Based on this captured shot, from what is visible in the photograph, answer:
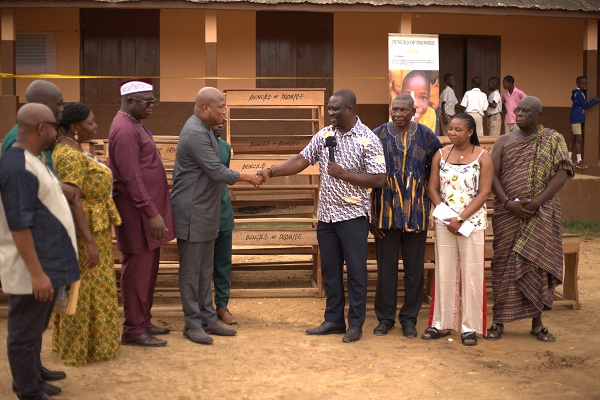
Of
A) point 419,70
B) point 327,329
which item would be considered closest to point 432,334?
point 327,329

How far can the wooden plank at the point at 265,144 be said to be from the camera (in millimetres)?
10070

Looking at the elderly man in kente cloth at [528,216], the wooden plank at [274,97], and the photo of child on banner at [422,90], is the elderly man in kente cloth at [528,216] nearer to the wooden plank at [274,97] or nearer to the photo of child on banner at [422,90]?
the wooden plank at [274,97]

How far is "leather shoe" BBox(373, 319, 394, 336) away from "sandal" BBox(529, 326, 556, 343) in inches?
47.1

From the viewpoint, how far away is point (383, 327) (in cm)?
704

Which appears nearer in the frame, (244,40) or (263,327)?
(263,327)

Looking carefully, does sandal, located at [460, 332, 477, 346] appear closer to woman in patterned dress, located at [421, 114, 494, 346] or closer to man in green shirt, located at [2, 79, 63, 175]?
woman in patterned dress, located at [421, 114, 494, 346]

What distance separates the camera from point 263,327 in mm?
7305

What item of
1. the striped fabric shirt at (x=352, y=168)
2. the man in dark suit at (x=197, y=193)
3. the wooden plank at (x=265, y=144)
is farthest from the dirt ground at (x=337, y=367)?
the wooden plank at (x=265, y=144)

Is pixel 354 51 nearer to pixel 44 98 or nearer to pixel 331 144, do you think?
pixel 331 144

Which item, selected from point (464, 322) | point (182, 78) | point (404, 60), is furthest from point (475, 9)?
point (464, 322)

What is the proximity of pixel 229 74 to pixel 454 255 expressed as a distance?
969 centimetres

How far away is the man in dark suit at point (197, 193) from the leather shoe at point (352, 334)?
3.65 ft

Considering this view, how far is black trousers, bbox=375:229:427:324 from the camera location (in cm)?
695

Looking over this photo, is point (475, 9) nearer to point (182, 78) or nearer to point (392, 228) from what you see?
point (182, 78)
